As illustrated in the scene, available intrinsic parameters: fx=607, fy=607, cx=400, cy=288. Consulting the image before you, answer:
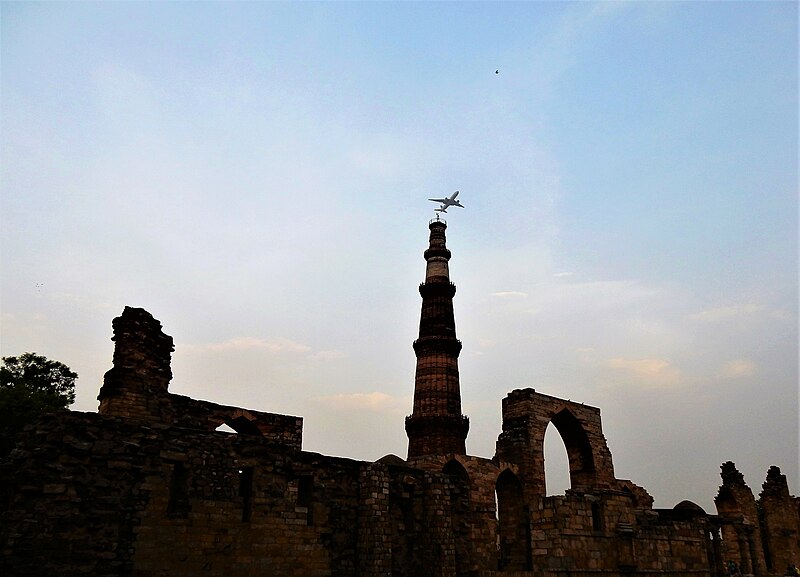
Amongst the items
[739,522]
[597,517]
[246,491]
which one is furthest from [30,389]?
[739,522]

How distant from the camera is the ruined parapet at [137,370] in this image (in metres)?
11.8

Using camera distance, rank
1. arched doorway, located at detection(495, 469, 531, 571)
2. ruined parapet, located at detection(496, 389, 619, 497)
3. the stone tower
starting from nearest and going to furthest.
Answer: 1. arched doorway, located at detection(495, 469, 531, 571)
2. ruined parapet, located at detection(496, 389, 619, 497)
3. the stone tower

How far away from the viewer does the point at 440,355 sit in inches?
1196

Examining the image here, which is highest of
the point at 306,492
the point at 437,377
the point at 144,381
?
the point at 437,377

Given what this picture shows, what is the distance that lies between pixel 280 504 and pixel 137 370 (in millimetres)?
4136

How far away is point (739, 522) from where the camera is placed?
71.6 feet

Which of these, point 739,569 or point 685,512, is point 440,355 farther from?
point 739,569

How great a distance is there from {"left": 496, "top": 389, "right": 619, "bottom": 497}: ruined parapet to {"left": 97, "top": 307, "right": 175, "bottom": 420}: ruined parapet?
1032 cm

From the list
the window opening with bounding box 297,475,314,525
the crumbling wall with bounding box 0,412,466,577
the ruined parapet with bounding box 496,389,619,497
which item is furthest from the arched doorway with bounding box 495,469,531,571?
the window opening with bounding box 297,475,314,525

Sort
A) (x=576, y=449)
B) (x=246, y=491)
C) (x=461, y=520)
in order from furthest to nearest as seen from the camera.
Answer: (x=576, y=449) → (x=461, y=520) → (x=246, y=491)

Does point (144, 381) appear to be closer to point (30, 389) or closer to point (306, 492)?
point (306, 492)

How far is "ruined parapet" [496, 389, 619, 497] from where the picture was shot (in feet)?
59.9

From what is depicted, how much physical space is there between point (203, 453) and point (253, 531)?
5.12 feet

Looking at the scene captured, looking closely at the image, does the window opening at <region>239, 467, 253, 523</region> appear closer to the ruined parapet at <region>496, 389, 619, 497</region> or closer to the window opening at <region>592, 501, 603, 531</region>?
the window opening at <region>592, 501, 603, 531</region>
